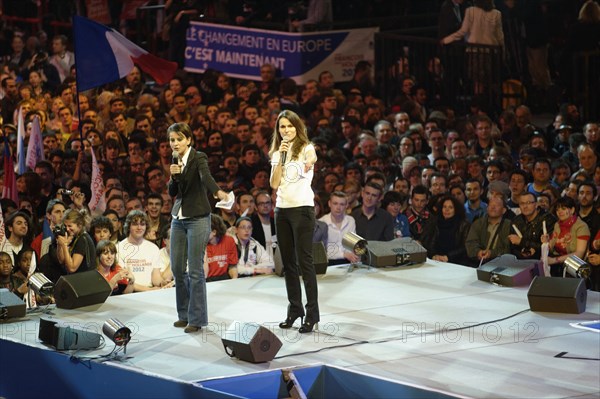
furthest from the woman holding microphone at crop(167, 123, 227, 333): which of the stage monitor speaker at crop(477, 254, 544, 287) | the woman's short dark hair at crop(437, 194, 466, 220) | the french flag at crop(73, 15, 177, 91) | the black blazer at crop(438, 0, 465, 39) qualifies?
the black blazer at crop(438, 0, 465, 39)

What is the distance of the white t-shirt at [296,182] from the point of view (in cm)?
734

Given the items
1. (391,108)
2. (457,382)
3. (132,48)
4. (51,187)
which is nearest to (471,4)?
(391,108)

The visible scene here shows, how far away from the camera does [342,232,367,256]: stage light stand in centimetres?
939

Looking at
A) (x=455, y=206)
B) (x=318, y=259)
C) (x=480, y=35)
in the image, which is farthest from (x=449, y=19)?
(x=318, y=259)

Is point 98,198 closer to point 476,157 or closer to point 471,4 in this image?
point 476,157

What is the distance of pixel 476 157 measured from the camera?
37.7 feet

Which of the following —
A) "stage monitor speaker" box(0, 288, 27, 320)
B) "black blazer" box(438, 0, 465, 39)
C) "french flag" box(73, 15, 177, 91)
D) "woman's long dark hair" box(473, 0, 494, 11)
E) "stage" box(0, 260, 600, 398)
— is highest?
"woman's long dark hair" box(473, 0, 494, 11)

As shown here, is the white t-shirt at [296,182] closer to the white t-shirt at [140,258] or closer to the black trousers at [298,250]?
the black trousers at [298,250]

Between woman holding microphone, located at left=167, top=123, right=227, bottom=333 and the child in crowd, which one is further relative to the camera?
the child in crowd

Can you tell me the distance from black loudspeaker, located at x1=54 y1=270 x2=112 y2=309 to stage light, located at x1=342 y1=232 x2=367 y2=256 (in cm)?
210

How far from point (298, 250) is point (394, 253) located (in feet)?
7.98

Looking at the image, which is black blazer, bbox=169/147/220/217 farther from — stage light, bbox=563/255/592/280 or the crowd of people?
stage light, bbox=563/255/592/280

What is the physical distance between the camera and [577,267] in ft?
27.6

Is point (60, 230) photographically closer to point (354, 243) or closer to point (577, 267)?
point (354, 243)
